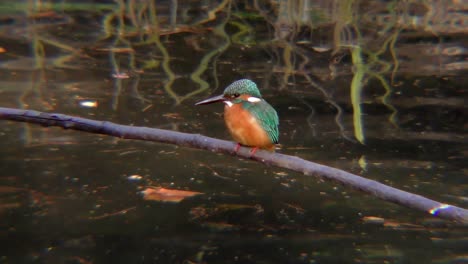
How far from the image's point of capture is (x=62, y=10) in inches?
332

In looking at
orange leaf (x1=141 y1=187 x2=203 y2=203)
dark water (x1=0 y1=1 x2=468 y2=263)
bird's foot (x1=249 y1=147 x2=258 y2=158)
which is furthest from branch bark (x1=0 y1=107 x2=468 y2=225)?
orange leaf (x1=141 y1=187 x2=203 y2=203)

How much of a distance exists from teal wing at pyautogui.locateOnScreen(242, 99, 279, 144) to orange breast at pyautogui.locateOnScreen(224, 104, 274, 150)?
0.02m

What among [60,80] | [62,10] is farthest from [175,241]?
[62,10]

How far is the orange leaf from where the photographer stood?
4.10 m

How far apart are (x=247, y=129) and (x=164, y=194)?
1.48 meters

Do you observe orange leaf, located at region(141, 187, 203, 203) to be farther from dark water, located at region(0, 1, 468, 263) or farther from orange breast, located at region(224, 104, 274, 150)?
orange breast, located at region(224, 104, 274, 150)

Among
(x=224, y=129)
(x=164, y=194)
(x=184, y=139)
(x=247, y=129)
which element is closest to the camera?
(x=184, y=139)

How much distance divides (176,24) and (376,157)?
12.4 ft

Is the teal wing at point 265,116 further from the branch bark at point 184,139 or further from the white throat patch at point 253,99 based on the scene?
the branch bark at point 184,139

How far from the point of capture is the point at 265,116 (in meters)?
2.85

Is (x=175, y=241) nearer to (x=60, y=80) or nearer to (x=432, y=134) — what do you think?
(x=432, y=134)

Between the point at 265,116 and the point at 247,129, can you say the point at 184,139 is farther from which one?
the point at 265,116

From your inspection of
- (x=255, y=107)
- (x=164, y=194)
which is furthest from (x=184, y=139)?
(x=164, y=194)

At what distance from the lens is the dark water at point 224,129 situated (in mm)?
3646
